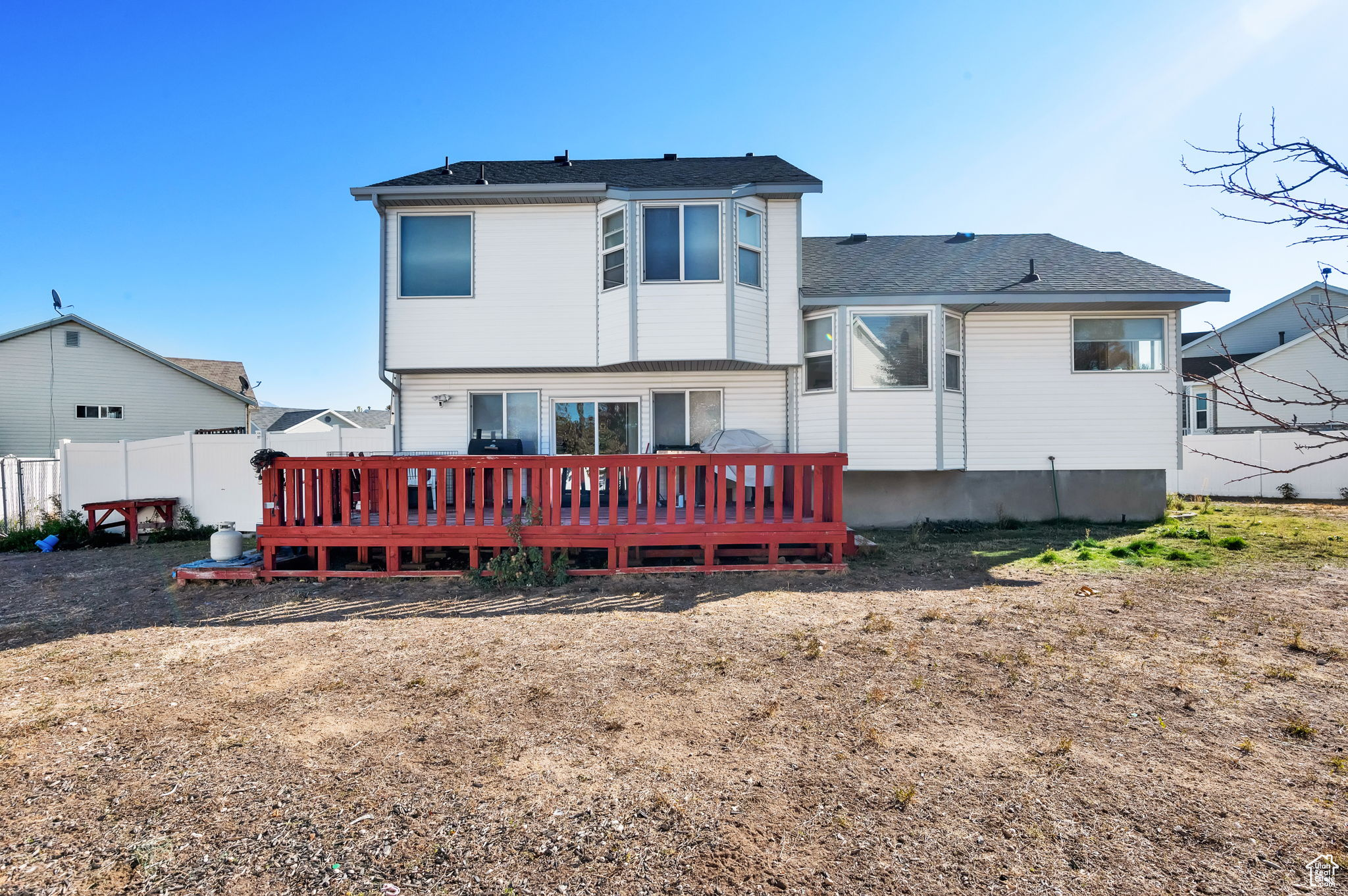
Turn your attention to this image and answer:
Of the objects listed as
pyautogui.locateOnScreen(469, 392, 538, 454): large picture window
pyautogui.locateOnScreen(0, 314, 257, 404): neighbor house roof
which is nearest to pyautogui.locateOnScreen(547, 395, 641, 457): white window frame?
pyautogui.locateOnScreen(469, 392, 538, 454): large picture window

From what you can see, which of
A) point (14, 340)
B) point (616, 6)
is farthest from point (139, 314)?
point (616, 6)

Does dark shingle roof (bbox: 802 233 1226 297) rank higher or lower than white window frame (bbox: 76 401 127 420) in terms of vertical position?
higher

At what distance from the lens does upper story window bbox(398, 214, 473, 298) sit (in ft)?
31.3

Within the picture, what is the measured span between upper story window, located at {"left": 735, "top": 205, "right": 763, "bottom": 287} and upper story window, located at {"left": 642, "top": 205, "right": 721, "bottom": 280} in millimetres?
382

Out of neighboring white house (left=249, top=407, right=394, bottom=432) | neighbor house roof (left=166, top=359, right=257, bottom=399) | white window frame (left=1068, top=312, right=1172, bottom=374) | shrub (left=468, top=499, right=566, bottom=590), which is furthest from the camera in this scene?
neighboring white house (left=249, top=407, right=394, bottom=432)

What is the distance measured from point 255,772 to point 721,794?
6.96ft

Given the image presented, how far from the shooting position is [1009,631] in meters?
4.57

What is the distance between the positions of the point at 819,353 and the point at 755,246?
6.82 ft

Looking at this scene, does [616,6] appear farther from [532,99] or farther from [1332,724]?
[1332,724]

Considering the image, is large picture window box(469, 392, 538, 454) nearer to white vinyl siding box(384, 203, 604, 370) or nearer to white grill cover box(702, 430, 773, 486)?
white vinyl siding box(384, 203, 604, 370)

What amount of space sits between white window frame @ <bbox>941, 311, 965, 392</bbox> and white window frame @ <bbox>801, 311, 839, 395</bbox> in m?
1.73

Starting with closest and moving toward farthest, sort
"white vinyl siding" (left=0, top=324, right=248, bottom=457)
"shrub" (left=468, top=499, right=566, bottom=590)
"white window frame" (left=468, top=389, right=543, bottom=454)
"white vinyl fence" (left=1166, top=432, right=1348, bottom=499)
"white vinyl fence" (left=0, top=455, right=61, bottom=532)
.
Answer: "shrub" (left=468, top=499, right=566, bottom=590), "white window frame" (left=468, top=389, right=543, bottom=454), "white vinyl fence" (left=0, top=455, right=61, bottom=532), "white vinyl fence" (left=1166, top=432, right=1348, bottom=499), "white vinyl siding" (left=0, top=324, right=248, bottom=457)

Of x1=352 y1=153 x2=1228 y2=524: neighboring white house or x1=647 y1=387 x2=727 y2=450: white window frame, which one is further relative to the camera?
x1=647 y1=387 x2=727 y2=450: white window frame

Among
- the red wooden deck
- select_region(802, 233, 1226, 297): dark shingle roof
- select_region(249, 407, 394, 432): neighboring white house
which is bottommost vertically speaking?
the red wooden deck
